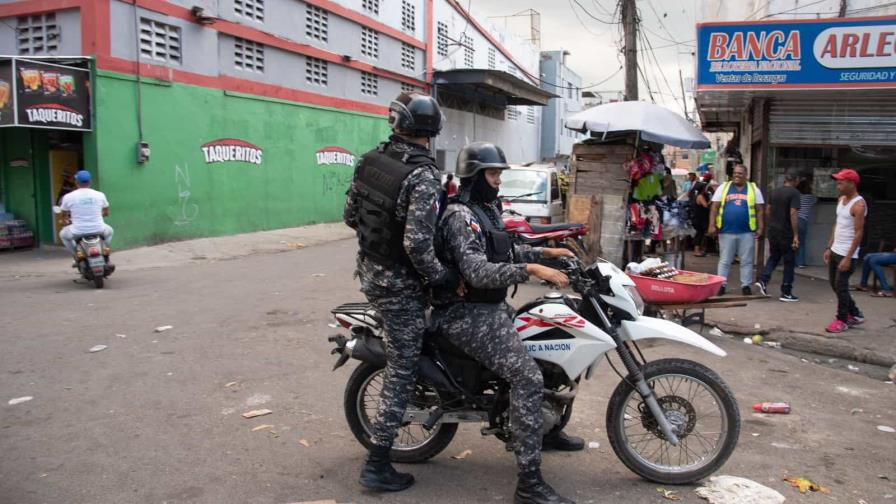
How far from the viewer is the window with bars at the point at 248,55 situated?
1596 cm

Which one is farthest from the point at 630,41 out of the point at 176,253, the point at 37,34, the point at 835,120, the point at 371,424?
the point at 371,424

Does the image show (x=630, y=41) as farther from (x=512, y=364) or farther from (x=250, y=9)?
(x=512, y=364)

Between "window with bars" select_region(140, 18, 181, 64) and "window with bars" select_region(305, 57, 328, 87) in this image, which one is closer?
"window with bars" select_region(140, 18, 181, 64)

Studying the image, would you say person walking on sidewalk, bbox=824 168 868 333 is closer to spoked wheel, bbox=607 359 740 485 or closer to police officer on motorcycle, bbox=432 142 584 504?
spoked wheel, bbox=607 359 740 485

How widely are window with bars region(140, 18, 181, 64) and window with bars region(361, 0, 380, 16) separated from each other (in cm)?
789

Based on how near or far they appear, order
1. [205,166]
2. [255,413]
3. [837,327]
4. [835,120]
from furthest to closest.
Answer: [205,166] < [835,120] < [837,327] < [255,413]

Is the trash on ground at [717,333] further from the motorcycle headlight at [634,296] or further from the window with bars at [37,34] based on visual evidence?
the window with bars at [37,34]

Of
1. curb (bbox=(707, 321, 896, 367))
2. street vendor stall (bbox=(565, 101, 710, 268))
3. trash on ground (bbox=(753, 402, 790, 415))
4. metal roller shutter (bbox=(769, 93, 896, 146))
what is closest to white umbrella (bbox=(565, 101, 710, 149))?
street vendor stall (bbox=(565, 101, 710, 268))

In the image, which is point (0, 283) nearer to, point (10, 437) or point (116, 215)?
point (116, 215)

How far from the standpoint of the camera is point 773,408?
4.96m

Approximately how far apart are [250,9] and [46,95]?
584cm

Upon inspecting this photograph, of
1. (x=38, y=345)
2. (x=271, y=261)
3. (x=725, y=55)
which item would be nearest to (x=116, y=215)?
(x=271, y=261)

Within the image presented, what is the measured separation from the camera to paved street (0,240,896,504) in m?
3.65

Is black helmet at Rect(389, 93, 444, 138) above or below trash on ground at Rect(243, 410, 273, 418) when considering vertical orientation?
above
